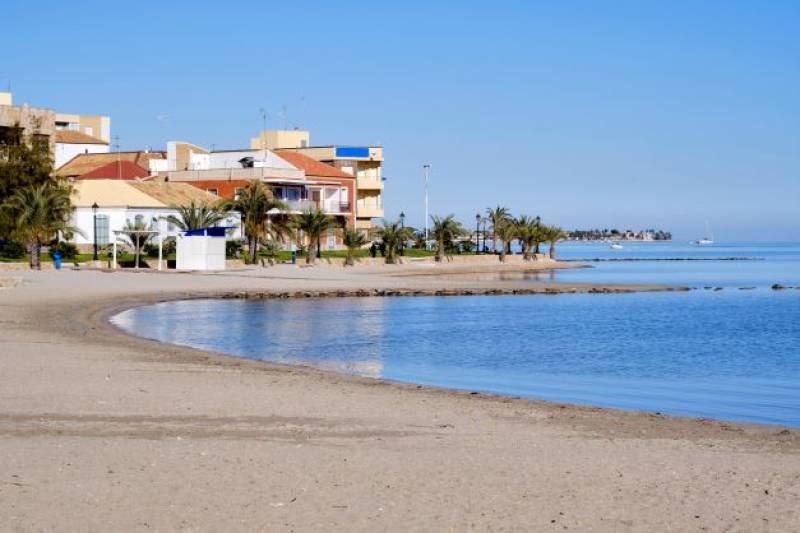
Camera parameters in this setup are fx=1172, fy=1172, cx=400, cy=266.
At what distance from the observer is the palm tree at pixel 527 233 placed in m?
94.2

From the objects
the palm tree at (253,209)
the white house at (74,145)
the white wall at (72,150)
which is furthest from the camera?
the white house at (74,145)

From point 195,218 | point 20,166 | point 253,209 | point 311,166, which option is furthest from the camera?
point 311,166

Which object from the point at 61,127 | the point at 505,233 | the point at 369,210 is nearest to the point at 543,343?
the point at 505,233

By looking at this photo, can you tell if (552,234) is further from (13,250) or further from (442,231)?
(13,250)

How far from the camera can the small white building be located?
62969 mm

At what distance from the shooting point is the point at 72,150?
342 ft

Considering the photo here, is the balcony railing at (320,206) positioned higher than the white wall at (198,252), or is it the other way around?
the balcony railing at (320,206)

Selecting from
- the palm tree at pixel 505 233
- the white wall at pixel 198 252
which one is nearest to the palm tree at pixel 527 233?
the palm tree at pixel 505 233

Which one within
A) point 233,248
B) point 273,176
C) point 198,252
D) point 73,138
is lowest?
point 198,252

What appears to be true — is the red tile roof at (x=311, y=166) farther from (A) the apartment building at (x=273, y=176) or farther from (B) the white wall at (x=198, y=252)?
(B) the white wall at (x=198, y=252)

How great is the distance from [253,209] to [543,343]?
3449 cm

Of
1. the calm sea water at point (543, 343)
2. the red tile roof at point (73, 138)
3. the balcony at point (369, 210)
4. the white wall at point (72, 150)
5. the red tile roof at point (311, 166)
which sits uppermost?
the red tile roof at point (73, 138)

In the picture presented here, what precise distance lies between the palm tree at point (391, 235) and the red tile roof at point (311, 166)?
531 inches

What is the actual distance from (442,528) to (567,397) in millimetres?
10565
